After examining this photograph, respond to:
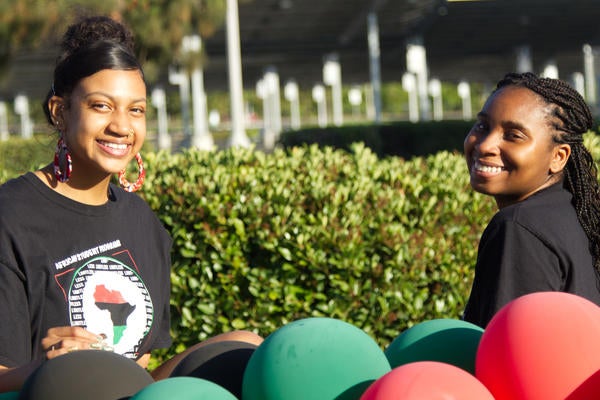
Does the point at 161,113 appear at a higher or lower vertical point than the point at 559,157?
higher

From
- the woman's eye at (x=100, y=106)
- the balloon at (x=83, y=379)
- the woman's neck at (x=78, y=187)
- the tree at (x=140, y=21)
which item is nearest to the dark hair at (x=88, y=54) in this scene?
the woman's eye at (x=100, y=106)

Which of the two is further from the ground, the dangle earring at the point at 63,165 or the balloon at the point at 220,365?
the dangle earring at the point at 63,165

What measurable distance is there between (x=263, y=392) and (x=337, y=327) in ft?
0.82

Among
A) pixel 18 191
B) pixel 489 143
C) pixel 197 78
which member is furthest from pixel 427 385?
pixel 197 78

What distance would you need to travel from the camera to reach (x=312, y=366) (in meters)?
2.16

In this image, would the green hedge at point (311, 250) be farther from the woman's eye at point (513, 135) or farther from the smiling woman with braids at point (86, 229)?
the woman's eye at point (513, 135)

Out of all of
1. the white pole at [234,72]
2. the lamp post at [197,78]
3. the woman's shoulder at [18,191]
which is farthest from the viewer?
the lamp post at [197,78]

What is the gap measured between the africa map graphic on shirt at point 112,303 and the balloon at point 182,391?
2.98 feet

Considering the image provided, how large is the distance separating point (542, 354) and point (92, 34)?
Answer: 1.96 metres

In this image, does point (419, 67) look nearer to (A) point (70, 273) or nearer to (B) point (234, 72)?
(B) point (234, 72)

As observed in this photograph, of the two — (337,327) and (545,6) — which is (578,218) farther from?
(545,6)

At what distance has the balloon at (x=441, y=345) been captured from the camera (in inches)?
95.5

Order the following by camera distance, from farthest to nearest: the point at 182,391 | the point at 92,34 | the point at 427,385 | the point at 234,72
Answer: the point at 234,72 → the point at 92,34 → the point at 182,391 → the point at 427,385

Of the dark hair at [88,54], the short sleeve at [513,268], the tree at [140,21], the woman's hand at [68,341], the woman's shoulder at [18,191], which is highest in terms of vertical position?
the tree at [140,21]
